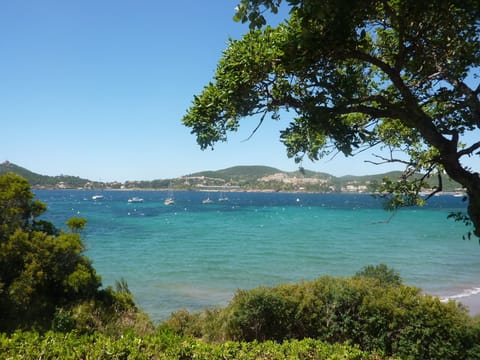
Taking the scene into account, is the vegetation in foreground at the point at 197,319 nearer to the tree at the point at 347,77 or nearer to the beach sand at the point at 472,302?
the tree at the point at 347,77

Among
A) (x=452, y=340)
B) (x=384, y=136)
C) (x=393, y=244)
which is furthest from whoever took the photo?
(x=393, y=244)

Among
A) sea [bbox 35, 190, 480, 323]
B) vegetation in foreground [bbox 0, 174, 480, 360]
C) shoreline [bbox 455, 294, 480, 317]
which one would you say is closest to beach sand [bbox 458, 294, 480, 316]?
shoreline [bbox 455, 294, 480, 317]

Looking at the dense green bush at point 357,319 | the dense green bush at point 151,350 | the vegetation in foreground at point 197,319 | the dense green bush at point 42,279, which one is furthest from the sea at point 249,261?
the dense green bush at point 151,350

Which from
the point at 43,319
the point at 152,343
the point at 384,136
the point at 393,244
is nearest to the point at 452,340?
the point at 384,136

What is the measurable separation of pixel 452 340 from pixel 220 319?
6.21m

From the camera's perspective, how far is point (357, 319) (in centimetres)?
909

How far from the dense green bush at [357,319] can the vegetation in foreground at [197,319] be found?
0.03m

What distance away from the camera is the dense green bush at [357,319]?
8.23m

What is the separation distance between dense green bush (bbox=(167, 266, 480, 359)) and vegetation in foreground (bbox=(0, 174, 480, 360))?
25 millimetres

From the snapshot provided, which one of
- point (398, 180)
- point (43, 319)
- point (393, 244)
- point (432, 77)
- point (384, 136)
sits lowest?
point (393, 244)

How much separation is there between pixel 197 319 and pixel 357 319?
6197mm

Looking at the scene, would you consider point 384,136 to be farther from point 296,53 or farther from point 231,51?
point 231,51

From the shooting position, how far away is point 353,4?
4.50m

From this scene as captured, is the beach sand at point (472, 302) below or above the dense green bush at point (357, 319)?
below
